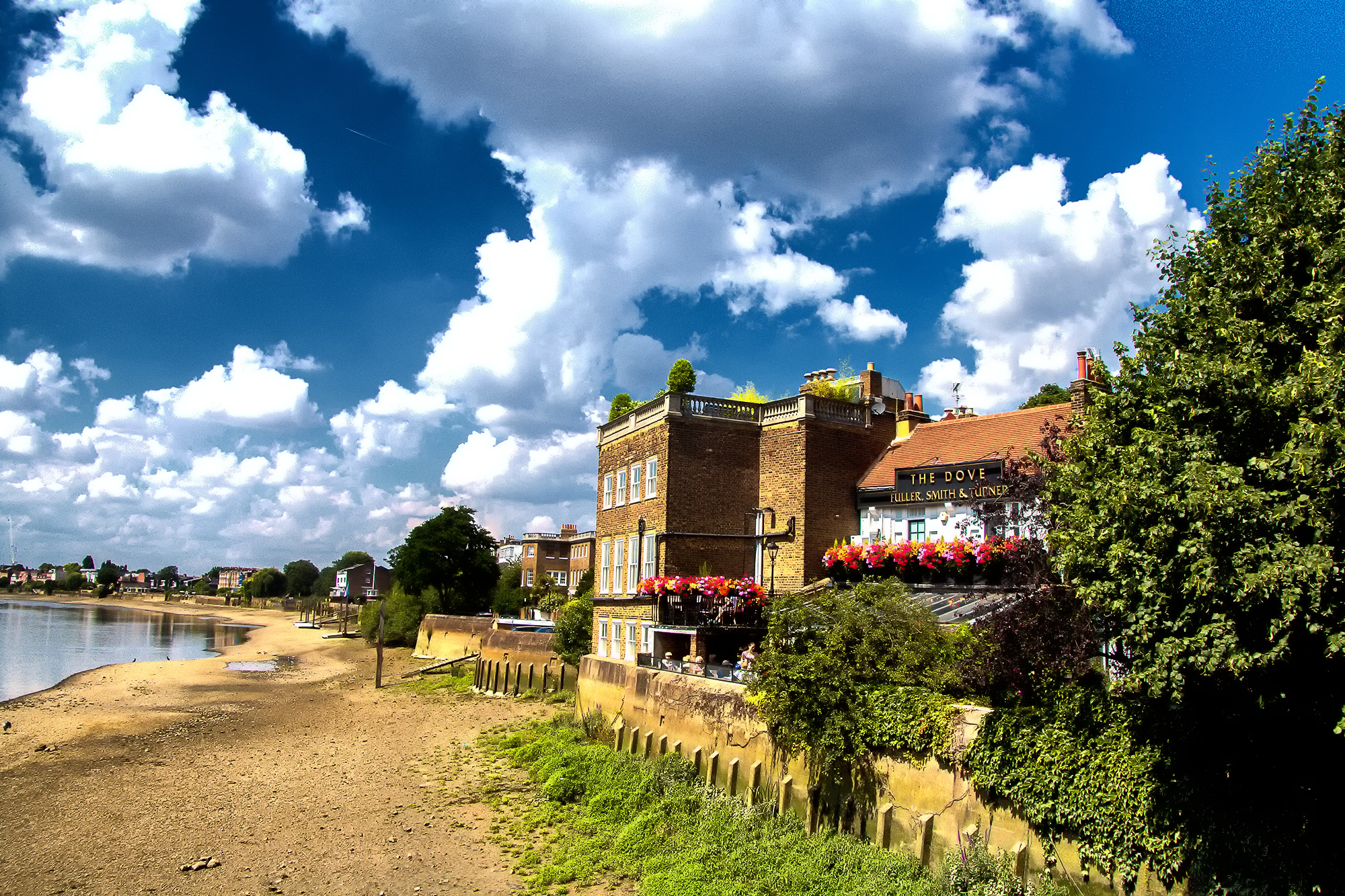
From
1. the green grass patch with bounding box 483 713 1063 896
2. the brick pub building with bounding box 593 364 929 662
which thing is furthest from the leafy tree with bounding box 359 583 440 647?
the green grass patch with bounding box 483 713 1063 896

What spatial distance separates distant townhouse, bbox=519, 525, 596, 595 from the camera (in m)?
90.4

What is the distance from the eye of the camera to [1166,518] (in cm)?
866

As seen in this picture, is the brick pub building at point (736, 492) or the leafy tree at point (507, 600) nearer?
the brick pub building at point (736, 492)

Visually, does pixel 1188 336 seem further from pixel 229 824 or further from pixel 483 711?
pixel 483 711

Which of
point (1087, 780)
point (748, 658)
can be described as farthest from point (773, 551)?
point (1087, 780)

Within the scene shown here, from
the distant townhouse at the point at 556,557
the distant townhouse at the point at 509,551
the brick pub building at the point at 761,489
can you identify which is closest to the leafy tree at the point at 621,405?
the brick pub building at the point at 761,489

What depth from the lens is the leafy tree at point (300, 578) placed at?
575 ft

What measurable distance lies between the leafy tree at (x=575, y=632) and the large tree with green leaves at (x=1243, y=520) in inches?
1022

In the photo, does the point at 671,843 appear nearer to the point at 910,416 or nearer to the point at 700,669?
the point at 700,669

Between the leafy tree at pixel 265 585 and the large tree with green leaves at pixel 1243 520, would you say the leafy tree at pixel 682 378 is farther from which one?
the leafy tree at pixel 265 585

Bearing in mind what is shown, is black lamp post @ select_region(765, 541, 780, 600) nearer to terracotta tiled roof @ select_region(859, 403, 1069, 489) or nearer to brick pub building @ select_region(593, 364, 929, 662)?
brick pub building @ select_region(593, 364, 929, 662)

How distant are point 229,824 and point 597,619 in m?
14.4

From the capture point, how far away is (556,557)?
94.8 metres

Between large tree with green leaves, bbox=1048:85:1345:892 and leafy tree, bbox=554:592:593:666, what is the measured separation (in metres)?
26.0
